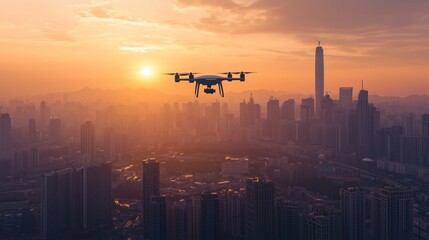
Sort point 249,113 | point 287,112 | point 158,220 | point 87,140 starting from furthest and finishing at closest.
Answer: point 287,112
point 249,113
point 87,140
point 158,220

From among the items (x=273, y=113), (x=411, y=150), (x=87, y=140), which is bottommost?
(x=411, y=150)

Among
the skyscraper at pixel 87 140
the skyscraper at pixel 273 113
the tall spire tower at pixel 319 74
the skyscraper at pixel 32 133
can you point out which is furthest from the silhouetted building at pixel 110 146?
the tall spire tower at pixel 319 74

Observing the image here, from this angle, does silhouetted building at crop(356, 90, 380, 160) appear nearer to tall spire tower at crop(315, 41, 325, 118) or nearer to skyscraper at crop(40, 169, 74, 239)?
skyscraper at crop(40, 169, 74, 239)

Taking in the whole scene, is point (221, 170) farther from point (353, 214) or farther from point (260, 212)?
point (260, 212)

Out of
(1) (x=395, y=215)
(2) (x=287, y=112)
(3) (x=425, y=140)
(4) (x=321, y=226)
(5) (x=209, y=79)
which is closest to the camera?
(5) (x=209, y=79)

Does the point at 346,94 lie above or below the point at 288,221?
above

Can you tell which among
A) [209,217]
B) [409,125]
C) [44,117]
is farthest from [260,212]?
[44,117]
